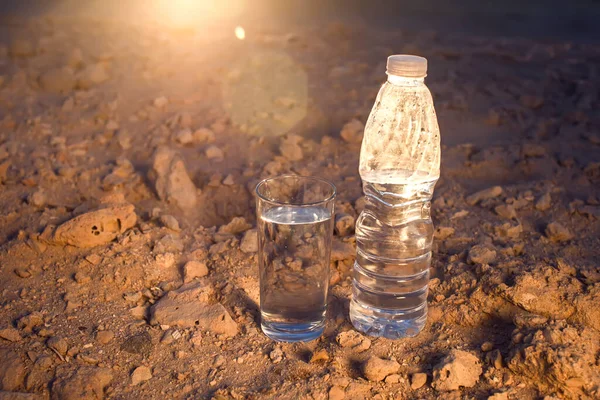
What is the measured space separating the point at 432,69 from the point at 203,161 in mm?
2653

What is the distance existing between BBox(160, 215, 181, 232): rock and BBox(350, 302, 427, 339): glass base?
3.65 feet

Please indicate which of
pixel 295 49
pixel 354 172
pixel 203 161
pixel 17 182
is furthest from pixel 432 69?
pixel 17 182

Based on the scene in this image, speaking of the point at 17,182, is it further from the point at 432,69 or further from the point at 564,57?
the point at 564,57

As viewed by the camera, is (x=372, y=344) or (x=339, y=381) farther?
(x=372, y=344)

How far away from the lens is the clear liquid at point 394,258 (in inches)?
113

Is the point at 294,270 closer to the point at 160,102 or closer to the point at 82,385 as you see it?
the point at 82,385

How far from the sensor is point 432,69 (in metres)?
5.92

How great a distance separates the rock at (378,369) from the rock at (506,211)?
54.4 inches

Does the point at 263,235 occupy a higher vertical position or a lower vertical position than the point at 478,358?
higher

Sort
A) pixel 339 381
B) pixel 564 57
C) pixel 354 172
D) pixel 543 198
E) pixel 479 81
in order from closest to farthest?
pixel 339 381
pixel 543 198
pixel 354 172
pixel 479 81
pixel 564 57

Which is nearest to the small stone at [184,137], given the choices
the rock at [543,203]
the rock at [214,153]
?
the rock at [214,153]

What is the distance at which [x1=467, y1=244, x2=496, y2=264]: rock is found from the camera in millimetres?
3113

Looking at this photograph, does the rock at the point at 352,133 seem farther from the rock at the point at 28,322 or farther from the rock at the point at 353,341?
the rock at the point at 28,322

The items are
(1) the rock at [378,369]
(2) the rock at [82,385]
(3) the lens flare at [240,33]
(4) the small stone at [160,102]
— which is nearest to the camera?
(2) the rock at [82,385]
